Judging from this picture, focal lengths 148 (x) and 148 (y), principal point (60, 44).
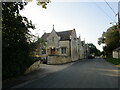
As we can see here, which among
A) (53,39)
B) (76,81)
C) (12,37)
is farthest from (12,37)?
(53,39)

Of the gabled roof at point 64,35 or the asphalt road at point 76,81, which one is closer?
the asphalt road at point 76,81

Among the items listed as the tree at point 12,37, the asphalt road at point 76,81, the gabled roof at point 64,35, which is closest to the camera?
the asphalt road at point 76,81

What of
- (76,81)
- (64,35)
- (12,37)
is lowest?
(76,81)

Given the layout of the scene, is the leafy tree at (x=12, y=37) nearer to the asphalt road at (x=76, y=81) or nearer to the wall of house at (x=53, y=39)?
the asphalt road at (x=76, y=81)

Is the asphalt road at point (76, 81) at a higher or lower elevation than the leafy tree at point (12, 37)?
lower

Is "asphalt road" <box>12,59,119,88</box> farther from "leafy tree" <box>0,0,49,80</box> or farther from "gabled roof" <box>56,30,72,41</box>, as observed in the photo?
"gabled roof" <box>56,30,72,41</box>

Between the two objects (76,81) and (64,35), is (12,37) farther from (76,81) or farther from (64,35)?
(64,35)

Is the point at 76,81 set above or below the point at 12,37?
below

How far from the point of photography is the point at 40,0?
1067cm

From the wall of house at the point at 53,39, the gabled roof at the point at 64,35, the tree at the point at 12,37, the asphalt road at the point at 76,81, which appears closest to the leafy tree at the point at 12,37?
the tree at the point at 12,37

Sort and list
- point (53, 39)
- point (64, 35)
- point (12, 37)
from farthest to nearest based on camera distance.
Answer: point (64, 35)
point (53, 39)
point (12, 37)

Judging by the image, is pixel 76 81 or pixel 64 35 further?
pixel 64 35

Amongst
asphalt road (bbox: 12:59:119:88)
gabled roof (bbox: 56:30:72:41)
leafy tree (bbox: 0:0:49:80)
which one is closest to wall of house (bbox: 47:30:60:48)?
gabled roof (bbox: 56:30:72:41)

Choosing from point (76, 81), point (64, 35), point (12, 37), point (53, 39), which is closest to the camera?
point (76, 81)
